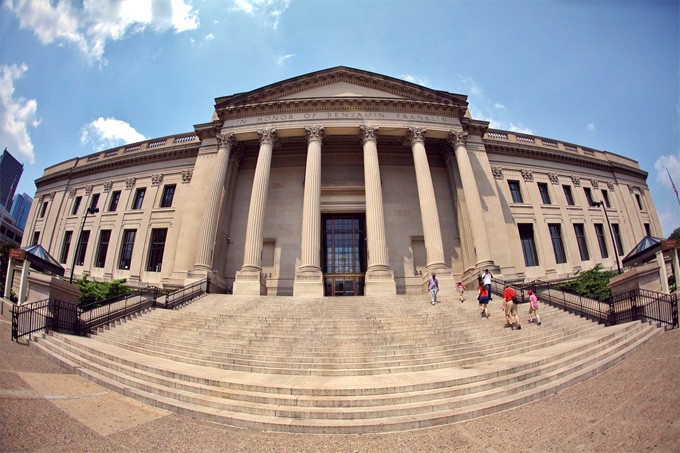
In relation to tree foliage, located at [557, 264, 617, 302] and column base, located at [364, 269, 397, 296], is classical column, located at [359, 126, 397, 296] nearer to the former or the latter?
column base, located at [364, 269, 397, 296]

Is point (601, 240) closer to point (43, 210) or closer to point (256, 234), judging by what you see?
point (256, 234)

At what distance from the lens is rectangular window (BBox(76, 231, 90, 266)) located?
91.1ft

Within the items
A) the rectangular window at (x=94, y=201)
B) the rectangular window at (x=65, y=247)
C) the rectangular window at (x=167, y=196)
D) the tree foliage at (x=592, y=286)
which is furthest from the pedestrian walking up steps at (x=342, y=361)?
the rectangular window at (x=65, y=247)

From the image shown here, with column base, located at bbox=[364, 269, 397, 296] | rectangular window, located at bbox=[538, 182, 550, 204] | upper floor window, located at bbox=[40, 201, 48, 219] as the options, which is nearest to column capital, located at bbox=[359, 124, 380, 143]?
column base, located at bbox=[364, 269, 397, 296]

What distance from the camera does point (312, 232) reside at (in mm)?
18672

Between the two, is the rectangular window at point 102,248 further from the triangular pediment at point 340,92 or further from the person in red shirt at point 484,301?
the person in red shirt at point 484,301

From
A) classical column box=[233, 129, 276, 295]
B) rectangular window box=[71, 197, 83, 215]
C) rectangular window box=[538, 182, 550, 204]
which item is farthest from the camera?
rectangular window box=[71, 197, 83, 215]

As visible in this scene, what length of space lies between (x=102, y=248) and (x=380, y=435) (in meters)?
31.9

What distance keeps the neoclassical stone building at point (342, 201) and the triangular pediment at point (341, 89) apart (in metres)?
0.10

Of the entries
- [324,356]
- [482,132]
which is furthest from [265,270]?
[482,132]

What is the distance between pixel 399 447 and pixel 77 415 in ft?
16.1

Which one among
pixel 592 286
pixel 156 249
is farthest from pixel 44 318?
pixel 592 286

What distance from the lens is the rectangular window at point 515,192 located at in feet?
87.6

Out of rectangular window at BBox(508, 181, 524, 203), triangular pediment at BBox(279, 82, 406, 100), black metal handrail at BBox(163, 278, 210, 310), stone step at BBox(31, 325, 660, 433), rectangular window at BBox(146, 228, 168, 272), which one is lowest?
stone step at BBox(31, 325, 660, 433)
